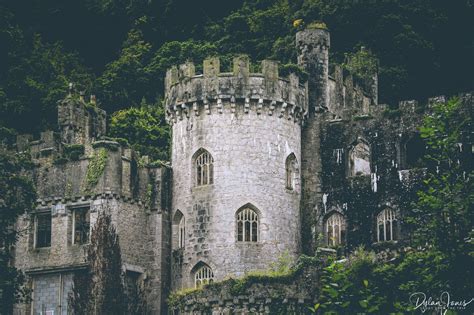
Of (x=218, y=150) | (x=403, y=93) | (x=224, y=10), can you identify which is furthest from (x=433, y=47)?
(x=218, y=150)

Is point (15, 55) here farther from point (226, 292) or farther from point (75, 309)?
point (226, 292)

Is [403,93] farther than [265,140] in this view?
Yes

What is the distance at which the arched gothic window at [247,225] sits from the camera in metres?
64.2

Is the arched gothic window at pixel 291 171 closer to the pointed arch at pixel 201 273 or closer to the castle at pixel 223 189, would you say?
the castle at pixel 223 189

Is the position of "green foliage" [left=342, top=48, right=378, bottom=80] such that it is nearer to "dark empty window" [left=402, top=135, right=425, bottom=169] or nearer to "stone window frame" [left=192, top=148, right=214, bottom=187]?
"dark empty window" [left=402, top=135, right=425, bottom=169]

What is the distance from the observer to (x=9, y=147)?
2761 inches

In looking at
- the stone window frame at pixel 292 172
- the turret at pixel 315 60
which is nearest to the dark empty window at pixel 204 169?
the stone window frame at pixel 292 172

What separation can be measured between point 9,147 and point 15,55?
16.5 metres

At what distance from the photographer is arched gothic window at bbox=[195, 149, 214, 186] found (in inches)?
2576

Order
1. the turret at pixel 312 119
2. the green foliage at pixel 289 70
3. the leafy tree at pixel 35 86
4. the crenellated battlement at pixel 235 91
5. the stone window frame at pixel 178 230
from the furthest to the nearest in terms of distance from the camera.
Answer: the leafy tree at pixel 35 86
the green foliage at pixel 289 70
the turret at pixel 312 119
the stone window frame at pixel 178 230
the crenellated battlement at pixel 235 91

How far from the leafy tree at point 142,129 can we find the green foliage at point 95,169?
11089mm

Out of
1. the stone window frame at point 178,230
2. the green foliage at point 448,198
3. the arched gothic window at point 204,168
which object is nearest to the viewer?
the green foliage at point 448,198

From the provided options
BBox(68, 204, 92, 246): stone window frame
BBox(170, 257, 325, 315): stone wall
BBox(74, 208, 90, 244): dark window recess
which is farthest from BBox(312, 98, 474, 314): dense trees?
BBox(68, 204, 92, 246): stone window frame

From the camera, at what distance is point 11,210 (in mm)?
61062
